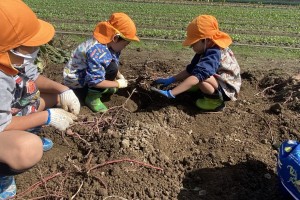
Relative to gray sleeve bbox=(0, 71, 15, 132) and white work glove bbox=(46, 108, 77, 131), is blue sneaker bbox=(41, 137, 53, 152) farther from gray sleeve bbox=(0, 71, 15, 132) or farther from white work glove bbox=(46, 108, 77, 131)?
gray sleeve bbox=(0, 71, 15, 132)

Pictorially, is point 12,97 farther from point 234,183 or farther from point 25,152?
point 234,183

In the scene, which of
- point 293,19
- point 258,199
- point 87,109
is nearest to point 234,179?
point 258,199

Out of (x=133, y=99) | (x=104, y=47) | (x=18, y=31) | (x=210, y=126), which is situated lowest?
(x=133, y=99)

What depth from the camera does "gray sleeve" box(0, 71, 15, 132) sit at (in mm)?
1991

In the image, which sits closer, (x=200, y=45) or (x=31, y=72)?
(x=31, y=72)

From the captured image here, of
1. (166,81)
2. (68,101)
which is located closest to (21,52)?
(68,101)

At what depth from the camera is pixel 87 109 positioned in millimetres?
3457

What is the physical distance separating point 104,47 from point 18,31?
1354 millimetres

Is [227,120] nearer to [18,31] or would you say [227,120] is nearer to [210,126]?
[210,126]

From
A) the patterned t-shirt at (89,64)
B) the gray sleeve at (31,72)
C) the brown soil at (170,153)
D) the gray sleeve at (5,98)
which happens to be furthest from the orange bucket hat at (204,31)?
the gray sleeve at (5,98)

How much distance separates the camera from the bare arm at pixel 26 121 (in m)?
2.18

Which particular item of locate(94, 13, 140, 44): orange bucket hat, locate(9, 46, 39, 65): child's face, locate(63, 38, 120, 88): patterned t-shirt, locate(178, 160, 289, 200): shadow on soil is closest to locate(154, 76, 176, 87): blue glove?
locate(63, 38, 120, 88): patterned t-shirt

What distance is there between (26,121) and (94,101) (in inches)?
48.3

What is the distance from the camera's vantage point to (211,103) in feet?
11.1
